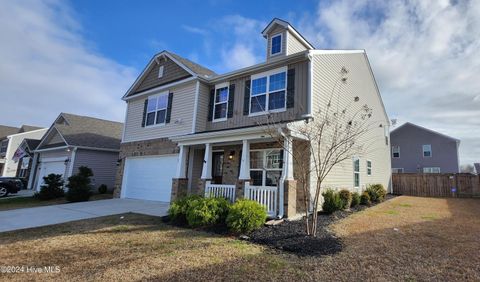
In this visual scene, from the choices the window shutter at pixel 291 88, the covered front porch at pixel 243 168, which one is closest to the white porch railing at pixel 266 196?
the covered front porch at pixel 243 168

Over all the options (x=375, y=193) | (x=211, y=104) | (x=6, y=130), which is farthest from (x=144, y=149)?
(x=6, y=130)

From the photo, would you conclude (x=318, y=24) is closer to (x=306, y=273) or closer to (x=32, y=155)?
(x=306, y=273)

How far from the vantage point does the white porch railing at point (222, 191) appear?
9555 millimetres

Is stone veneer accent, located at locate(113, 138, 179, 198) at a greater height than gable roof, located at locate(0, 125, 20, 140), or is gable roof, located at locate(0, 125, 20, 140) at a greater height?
gable roof, located at locate(0, 125, 20, 140)

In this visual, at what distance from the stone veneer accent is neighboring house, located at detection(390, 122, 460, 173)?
2666 cm

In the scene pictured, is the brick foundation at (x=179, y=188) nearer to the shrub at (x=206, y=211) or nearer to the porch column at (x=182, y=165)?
the porch column at (x=182, y=165)

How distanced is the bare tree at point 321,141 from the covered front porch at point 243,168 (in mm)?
493

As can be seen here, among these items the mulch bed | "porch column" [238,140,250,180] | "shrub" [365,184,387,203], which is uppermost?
"porch column" [238,140,250,180]

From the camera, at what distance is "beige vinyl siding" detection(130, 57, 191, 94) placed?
14075 millimetres

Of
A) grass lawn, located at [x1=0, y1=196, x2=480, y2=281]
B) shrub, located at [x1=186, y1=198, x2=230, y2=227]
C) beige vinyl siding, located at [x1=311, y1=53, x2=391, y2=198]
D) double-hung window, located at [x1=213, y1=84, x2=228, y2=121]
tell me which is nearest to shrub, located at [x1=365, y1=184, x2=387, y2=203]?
beige vinyl siding, located at [x1=311, y1=53, x2=391, y2=198]

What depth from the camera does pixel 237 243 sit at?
242 inches

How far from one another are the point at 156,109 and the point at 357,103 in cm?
1110

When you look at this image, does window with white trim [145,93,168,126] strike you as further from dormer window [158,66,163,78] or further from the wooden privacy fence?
the wooden privacy fence

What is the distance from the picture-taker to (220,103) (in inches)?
503
